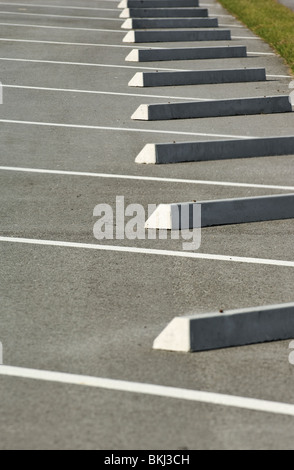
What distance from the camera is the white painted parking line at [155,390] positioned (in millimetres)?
5492

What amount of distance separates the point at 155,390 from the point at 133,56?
37.6 feet

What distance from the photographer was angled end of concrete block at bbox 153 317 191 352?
607 centimetres

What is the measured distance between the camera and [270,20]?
19.6 meters

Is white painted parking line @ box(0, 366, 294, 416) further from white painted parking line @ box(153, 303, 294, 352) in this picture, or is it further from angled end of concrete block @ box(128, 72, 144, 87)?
angled end of concrete block @ box(128, 72, 144, 87)

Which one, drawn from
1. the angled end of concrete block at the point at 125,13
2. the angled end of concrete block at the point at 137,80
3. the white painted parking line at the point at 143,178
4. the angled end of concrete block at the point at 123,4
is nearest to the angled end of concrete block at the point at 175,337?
the white painted parking line at the point at 143,178

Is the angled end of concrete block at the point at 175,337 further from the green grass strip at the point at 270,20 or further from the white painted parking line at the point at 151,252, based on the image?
the green grass strip at the point at 270,20

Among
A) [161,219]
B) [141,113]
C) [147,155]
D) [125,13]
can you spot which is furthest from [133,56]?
[161,219]

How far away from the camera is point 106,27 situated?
64.1 ft

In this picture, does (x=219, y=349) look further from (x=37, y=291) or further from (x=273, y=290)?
(x=37, y=291)

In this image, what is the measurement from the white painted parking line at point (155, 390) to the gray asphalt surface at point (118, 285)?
0.18ft

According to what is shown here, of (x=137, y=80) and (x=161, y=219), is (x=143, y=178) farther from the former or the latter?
(x=137, y=80)

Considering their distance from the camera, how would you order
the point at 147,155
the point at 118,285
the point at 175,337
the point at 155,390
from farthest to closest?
the point at 147,155
the point at 118,285
the point at 175,337
the point at 155,390

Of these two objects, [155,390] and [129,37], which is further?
[129,37]

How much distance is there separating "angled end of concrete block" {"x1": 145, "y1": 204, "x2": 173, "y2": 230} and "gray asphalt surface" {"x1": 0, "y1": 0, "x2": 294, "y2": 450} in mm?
376
